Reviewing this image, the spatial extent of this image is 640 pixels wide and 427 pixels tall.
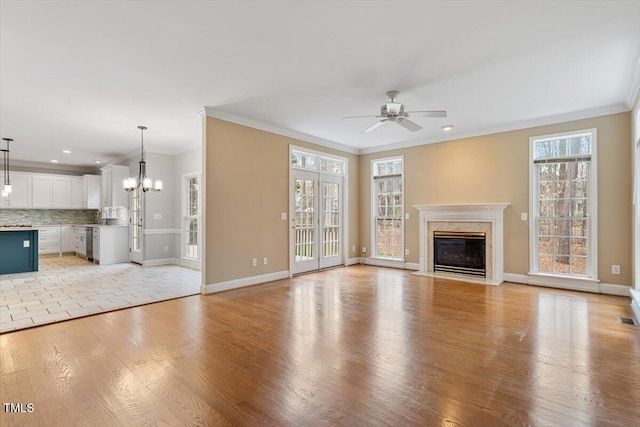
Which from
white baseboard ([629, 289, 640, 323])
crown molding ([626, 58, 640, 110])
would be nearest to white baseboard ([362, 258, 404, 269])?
white baseboard ([629, 289, 640, 323])

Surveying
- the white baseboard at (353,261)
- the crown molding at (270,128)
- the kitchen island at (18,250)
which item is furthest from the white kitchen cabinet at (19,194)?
the white baseboard at (353,261)

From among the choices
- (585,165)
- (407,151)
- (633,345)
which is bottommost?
(633,345)

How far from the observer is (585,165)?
504 centimetres

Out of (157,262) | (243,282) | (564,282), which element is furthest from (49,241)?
(564,282)

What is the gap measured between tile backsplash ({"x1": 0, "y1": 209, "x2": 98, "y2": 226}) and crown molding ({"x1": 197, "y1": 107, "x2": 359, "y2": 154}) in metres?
8.06

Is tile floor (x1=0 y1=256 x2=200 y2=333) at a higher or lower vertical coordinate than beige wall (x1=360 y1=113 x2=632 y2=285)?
lower

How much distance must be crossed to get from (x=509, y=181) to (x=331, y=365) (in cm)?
484

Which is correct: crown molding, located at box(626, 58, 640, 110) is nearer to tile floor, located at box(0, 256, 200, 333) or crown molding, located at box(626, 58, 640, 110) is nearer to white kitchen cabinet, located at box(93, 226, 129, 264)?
tile floor, located at box(0, 256, 200, 333)

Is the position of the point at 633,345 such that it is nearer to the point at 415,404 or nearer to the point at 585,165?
the point at 415,404

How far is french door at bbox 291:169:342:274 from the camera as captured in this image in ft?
20.6

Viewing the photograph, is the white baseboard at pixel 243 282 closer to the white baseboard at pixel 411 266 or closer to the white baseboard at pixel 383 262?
the white baseboard at pixel 383 262

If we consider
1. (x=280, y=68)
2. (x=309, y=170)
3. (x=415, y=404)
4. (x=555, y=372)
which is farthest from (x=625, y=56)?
(x=309, y=170)

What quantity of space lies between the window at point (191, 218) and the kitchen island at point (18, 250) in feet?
9.22

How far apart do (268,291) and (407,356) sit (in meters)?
2.74
